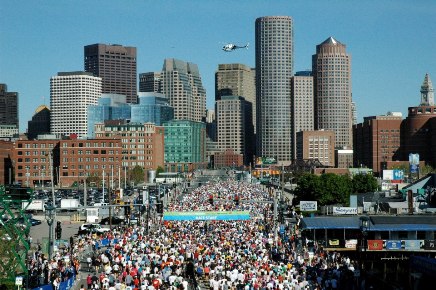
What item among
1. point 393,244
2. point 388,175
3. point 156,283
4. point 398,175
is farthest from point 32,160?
point 156,283

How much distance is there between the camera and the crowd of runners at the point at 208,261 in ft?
132

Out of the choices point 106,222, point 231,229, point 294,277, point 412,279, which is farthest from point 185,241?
point 106,222

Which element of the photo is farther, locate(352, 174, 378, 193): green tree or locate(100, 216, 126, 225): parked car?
locate(352, 174, 378, 193): green tree

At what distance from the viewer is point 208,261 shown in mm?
47031

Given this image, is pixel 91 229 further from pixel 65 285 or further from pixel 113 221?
pixel 65 285

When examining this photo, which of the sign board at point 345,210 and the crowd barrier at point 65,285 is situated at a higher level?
the sign board at point 345,210

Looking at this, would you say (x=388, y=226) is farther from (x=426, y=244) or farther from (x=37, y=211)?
(x=37, y=211)

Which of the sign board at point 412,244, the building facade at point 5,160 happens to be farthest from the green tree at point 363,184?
the building facade at point 5,160

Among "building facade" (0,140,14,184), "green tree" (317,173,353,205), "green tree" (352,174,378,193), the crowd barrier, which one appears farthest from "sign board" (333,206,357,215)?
"building facade" (0,140,14,184)

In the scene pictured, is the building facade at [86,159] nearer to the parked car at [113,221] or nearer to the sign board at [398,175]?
the sign board at [398,175]

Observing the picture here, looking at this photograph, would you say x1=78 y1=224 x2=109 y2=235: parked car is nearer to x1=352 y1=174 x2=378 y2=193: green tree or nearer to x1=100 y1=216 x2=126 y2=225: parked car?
x1=100 y1=216 x2=126 y2=225: parked car

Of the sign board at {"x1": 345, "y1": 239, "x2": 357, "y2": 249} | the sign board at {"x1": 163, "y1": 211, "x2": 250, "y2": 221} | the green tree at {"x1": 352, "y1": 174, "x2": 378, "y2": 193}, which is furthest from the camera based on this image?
the green tree at {"x1": 352, "y1": 174, "x2": 378, "y2": 193}

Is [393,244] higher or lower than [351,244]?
higher

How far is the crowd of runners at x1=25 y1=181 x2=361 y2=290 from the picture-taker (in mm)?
40281
